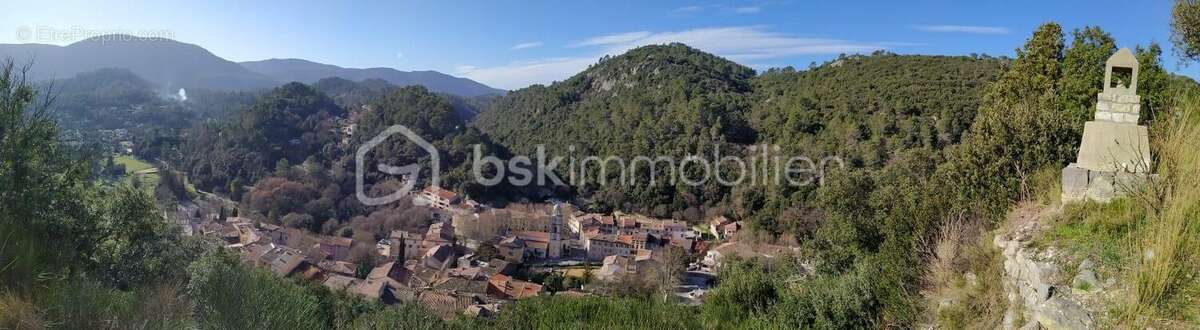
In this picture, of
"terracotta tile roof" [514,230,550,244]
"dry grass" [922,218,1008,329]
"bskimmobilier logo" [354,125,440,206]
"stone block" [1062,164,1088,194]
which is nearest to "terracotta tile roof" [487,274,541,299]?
"terracotta tile roof" [514,230,550,244]

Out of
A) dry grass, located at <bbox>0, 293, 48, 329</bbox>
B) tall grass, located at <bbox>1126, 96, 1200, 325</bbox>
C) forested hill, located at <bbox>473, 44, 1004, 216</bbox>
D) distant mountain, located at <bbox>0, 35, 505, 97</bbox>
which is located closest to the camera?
tall grass, located at <bbox>1126, 96, 1200, 325</bbox>

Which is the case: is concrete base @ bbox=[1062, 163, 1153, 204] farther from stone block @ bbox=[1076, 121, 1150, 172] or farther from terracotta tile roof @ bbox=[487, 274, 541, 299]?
terracotta tile roof @ bbox=[487, 274, 541, 299]

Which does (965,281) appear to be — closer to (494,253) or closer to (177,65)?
(494,253)

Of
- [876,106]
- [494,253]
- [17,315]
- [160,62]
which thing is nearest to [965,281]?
[17,315]

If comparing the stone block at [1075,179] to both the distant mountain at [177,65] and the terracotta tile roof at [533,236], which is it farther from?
the distant mountain at [177,65]

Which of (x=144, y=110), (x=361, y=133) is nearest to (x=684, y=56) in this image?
(x=361, y=133)

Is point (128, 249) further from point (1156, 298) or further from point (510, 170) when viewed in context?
point (510, 170)

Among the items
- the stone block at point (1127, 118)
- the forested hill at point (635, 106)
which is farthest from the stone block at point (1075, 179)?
the forested hill at point (635, 106)
